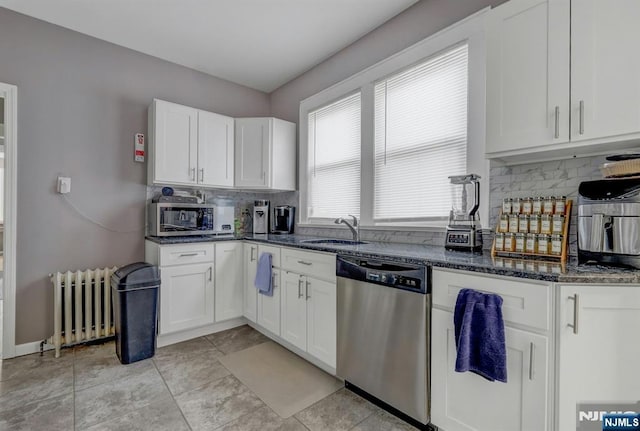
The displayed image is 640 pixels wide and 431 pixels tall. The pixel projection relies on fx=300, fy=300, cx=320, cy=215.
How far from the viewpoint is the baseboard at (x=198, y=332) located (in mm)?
2709

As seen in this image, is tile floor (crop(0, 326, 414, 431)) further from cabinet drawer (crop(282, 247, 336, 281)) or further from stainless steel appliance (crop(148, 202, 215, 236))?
stainless steel appliance (crop(148, 202, 215, 236))

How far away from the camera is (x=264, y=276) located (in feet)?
8.72

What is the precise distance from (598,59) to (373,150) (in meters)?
1.58

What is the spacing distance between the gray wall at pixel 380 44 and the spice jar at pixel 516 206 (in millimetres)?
1292

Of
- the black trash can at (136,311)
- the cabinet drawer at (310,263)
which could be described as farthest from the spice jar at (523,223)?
the black trash can at (136,311)

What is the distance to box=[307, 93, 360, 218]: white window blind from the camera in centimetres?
294

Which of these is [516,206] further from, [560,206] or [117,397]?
[117,397]

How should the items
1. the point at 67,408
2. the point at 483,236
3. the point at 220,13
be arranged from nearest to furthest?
the point at 67,408 < the point at 483,236 < the point at 220,13

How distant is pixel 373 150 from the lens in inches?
107

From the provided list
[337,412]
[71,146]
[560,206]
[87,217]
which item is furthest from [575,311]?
[71,146]

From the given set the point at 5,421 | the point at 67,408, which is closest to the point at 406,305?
the point at 67,408

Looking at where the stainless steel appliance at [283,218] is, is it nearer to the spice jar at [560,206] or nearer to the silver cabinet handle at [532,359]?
the spice jar at [560,206]

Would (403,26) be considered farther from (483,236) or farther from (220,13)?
(483,236)

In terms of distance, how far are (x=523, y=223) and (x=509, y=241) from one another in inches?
4.8
